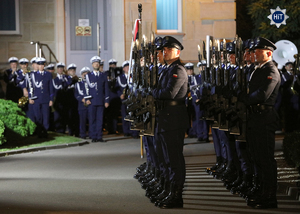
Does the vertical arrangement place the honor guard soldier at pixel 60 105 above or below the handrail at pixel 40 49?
below

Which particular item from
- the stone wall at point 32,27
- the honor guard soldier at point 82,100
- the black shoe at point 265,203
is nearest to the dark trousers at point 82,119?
the honor guard soldier at point 82,100

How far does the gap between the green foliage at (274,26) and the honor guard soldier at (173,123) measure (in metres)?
18.3

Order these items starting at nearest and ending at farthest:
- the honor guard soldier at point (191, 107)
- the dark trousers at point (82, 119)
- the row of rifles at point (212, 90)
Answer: the row of rifles at point (212, 90)
the honor guard soldier at point (191, 107)
the dark trousers at point (82, 119)

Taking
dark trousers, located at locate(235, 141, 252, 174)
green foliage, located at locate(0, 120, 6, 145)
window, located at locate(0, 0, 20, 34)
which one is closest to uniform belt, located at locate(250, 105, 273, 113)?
dark trousers, located at locate(235, 141, 252, 174)

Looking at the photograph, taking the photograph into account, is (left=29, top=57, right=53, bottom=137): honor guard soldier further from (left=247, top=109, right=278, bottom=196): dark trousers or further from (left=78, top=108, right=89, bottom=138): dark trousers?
(left=247, top=109, right=278, bottom=196): dark trousers

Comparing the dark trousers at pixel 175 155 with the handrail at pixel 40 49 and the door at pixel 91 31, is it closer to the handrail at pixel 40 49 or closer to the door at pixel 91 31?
the handrail at pixel 40 49

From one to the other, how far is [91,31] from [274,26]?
28.4 ft

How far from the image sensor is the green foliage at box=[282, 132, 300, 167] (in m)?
9.26

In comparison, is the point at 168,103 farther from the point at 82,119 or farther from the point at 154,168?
the point at 82,119

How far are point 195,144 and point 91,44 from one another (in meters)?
8.53

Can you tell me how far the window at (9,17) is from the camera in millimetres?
21797

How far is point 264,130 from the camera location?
7723mm

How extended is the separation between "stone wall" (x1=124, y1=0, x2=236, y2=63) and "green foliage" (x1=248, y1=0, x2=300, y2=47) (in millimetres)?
3887

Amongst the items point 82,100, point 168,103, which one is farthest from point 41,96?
point 168,103
